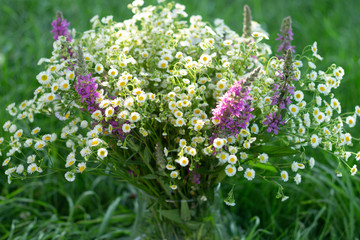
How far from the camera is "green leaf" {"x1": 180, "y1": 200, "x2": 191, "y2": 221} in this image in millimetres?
899

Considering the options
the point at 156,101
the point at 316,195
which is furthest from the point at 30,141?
the point at 316,195

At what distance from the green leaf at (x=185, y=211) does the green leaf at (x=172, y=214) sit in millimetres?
11

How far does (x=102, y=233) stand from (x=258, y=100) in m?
0.83

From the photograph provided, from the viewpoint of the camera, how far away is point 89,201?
1536mm

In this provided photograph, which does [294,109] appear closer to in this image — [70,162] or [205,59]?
[205,59]

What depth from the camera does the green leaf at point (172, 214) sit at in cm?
90

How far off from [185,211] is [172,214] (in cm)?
3

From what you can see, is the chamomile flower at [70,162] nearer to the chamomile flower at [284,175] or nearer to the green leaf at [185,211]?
the green leaf at [185,211]

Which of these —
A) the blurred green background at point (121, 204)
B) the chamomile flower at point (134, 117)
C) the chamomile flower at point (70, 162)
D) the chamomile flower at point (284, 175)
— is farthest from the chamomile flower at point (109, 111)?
the blurred green background at point (121, 204)

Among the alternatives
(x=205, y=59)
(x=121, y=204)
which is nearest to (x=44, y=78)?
(x=205, y=59)

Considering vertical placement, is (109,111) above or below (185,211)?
above

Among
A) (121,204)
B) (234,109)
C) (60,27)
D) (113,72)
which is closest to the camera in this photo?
(234,109)

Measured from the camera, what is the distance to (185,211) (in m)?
0.91

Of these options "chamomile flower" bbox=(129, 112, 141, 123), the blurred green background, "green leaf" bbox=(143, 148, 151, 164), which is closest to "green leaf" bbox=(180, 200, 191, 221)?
"green leaf" bbox=(143, 148, 151, 164)
